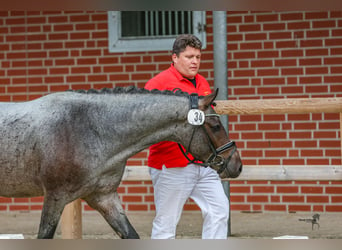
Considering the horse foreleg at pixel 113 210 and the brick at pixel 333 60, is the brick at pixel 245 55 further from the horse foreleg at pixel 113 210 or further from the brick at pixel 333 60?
the horse foreleg at pixel 113 210

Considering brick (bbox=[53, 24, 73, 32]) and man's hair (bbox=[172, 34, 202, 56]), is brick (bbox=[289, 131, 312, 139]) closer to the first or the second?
brick (bbox=[53, 24, 73, 32])

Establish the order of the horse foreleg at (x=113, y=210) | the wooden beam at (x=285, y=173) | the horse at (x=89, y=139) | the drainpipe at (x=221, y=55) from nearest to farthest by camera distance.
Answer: the horse at (x=89, y=139) < the horse foreleg at (x=113, y=210) < the wooden beam at (x=285, y=173) < the drainpipe at (x=221, y=55)

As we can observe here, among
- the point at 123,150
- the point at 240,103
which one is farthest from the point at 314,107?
the point at 123,150

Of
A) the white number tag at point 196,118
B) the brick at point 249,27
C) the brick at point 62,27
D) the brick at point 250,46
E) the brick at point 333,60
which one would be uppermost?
the brick at point 62,27

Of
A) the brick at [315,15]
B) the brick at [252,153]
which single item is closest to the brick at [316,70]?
the brick at [315,15]

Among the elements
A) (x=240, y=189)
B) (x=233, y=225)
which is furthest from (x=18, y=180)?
(x=240, y=189)

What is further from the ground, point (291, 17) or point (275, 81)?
point (291, 17)

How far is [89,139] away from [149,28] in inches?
147

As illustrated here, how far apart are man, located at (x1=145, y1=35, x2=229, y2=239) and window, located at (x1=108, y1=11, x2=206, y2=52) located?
2883 millimetres

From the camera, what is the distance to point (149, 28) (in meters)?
5.98

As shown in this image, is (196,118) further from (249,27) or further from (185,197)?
(249,27)

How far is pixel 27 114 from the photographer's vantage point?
8.25ft

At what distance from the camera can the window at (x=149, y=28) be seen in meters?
5.87

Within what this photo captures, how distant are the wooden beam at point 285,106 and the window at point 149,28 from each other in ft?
8.10
